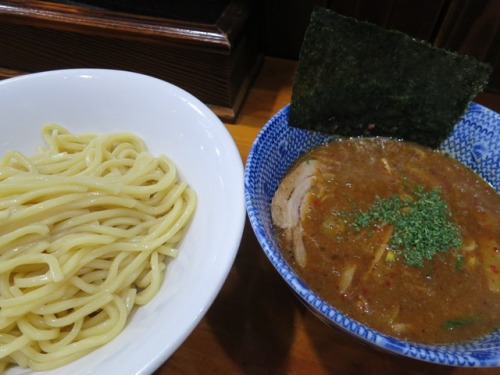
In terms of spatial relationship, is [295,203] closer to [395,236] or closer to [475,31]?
[395,236]

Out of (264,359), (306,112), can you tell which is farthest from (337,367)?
(306,112)

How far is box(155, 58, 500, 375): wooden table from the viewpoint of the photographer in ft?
4.31

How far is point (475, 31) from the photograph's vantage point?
2248 millimetres

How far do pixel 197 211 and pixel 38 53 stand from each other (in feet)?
5.04

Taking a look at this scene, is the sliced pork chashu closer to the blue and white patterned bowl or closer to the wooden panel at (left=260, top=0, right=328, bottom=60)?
the blue and white patterned bowl

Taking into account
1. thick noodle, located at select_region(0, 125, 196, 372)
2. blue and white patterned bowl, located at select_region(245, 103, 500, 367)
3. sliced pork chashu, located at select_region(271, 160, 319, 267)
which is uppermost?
blue and white patterned bowl, located at select_region(245, 103, 500, 367)

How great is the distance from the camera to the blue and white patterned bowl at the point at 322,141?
970mm

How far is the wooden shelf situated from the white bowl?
440 mm

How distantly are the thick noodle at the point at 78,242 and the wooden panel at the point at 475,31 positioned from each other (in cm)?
178

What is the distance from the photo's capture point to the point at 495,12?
213cm

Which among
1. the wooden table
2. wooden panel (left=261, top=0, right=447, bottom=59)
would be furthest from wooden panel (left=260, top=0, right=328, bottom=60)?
the wooden table

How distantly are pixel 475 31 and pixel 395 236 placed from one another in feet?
5.09

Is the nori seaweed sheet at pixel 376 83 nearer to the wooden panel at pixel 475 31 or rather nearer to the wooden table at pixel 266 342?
the wooden table at pixel 266 342

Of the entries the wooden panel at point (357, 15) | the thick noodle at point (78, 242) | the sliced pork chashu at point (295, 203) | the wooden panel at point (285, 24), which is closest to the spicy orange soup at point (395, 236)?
the sliced pork chashu at point (295, 203)
